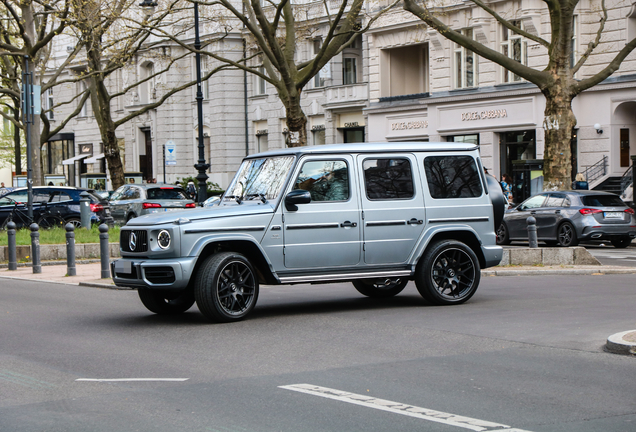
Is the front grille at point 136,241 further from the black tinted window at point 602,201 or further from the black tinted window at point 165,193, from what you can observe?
the black tinted window at point 165,193

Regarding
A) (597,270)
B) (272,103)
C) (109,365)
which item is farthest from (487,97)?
(109,365)

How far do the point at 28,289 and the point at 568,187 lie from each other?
15.5 metres

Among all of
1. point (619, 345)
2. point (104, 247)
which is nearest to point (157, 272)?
point (619, 345)

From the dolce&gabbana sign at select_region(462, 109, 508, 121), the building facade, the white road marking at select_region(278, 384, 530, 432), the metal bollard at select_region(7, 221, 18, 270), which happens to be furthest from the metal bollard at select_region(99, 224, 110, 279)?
the dolce&gabbana sign at select_region(462, 109, 508, 121)

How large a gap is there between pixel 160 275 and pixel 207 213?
857 millimetres

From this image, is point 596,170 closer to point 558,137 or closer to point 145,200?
point 558,137

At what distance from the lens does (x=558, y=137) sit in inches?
961

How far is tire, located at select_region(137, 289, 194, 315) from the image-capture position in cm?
1096

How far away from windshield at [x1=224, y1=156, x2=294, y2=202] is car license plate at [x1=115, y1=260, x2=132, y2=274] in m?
1.55

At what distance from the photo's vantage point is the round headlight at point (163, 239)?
9883 millimetres

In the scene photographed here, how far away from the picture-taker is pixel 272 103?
48.1m

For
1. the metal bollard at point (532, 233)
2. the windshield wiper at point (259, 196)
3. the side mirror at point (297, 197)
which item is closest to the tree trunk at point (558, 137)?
the metal bollard at point (532, 233)

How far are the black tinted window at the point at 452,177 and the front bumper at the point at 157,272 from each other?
337 cm

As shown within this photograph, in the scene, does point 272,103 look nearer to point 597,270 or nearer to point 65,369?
point 597,270
